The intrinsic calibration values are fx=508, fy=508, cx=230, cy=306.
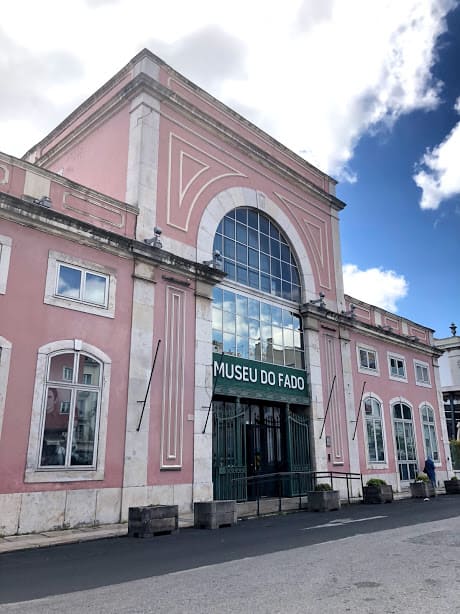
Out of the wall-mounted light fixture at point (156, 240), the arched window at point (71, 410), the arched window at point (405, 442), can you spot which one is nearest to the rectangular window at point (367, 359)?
the arched window at point (405, 442)

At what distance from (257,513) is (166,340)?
5.36m

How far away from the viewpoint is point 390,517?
1281cm

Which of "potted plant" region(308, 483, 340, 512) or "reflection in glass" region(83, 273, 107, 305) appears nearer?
"reflection in glass" region(83, 273, 107, 305)

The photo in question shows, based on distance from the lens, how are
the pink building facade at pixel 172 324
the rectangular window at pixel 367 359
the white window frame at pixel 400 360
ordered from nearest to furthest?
1. the pink building facade at pixel 172 324
2. the rectangular window at pixel 367 359
3. the white window frame at pixel 400 360

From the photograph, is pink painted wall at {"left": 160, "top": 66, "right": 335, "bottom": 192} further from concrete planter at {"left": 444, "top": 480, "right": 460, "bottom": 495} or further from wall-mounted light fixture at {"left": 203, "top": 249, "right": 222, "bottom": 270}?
concrete planter at {"left": 444, "top": 480, "right": 460, "bottom": 495}

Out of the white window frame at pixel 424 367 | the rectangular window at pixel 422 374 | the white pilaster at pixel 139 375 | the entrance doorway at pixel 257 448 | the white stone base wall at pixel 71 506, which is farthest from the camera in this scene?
Answer: the rectangular window at pixel 422 374

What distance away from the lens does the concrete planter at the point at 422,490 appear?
19.2 metres

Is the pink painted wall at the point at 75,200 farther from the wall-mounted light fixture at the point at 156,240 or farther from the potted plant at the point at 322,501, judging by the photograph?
the potted plant at the point at 322,501

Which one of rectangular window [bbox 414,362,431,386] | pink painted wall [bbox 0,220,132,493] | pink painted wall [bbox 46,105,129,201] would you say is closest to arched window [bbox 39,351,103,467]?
pink painted wall [bbox 0,220,132,493]

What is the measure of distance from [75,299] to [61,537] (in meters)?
5.42

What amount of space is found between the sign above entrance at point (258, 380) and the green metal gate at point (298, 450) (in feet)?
2.38

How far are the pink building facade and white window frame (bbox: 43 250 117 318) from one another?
0.04 m

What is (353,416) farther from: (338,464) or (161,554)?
(161,554)

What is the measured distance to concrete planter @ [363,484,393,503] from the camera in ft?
57.0
